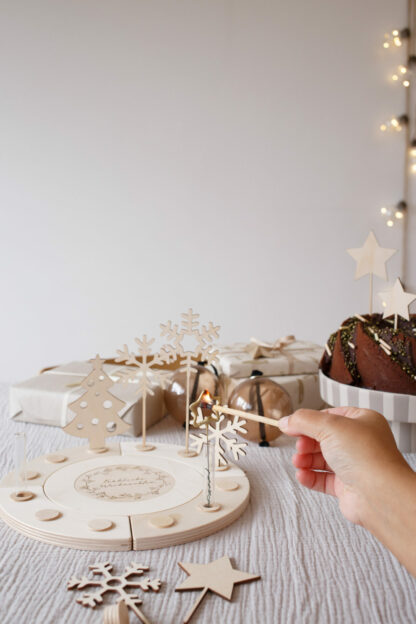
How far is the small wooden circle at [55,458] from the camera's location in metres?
0.95

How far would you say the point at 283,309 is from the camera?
2.12m

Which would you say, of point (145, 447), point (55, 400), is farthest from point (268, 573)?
point (55, 400)

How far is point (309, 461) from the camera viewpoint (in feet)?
2.43

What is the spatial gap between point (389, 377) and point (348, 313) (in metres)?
1.10

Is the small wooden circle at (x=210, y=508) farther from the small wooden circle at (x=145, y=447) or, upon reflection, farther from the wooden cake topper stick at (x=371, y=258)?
the wooden cake topper stick at (x=371, y=258)

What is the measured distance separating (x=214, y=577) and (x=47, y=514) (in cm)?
24

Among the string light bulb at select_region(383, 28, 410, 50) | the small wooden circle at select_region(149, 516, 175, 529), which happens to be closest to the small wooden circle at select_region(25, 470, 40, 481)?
the small wooden circle at select_region(149, 516, 175, 529)

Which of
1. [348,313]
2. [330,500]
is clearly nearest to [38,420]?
[330,500]

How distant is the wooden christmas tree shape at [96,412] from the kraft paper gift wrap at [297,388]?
293 millimetres

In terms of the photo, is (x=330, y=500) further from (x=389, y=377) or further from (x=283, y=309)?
(x=283, y=309)

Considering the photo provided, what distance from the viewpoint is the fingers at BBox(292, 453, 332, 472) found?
0.74 m

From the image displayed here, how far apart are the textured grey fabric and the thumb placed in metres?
0.17

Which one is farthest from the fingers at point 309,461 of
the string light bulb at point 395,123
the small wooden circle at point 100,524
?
the string light bulb at point 395,123

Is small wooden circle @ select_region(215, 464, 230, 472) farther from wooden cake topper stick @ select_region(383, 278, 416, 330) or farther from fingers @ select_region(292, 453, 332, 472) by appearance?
wooden cake topper stick @ select_region(383, 278, 416, 330)
